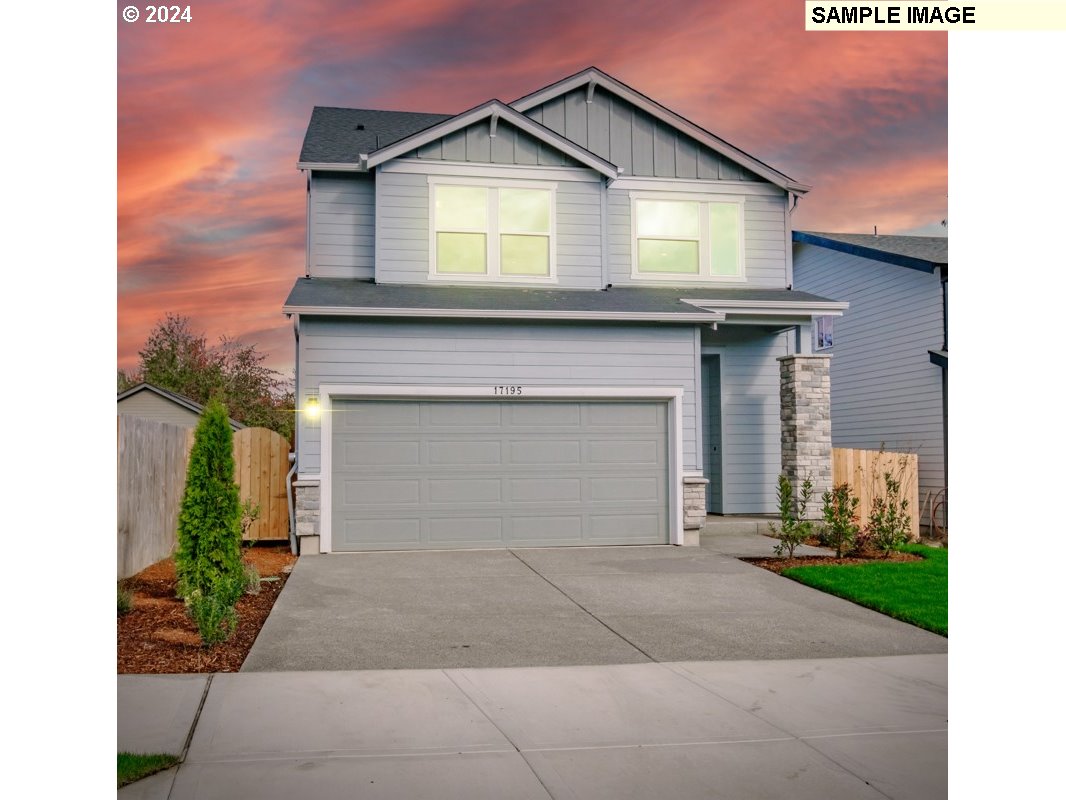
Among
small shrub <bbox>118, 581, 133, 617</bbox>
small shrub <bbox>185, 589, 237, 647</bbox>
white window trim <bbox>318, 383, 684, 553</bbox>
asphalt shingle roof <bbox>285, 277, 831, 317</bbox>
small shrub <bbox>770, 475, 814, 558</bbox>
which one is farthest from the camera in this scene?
asphalt shingle roof <bbox>285, 277, 831, 317</bbox>

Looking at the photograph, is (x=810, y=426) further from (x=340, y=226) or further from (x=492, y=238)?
(x=340, y=226)

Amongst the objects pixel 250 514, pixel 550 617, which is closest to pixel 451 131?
pixel 250 514

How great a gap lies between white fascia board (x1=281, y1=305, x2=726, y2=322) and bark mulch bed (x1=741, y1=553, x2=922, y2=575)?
115 inches

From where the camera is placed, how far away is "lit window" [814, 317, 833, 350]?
16562 millimetres

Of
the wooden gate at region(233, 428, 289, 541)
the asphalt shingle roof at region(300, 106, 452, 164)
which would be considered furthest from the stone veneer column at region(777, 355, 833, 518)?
the wooden gate at region(233, 428, 289, 541)

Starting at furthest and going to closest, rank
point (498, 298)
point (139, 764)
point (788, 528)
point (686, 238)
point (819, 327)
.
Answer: point (819, 327), point (686, 238), point (498, 298), point (788, 528), point (139, 764)

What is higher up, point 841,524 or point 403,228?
point 403,228

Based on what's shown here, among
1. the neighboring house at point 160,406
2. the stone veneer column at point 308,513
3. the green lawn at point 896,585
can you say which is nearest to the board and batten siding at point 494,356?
the stone veneer column at point 308,513

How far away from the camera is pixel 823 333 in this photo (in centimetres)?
1677

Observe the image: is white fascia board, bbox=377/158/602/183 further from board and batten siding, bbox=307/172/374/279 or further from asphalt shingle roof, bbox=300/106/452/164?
board and batten siding, bbox=307/172/374/279

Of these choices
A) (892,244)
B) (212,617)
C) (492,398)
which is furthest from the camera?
(892,244)

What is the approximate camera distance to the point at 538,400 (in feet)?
38.6

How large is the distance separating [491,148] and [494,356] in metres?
3.03
